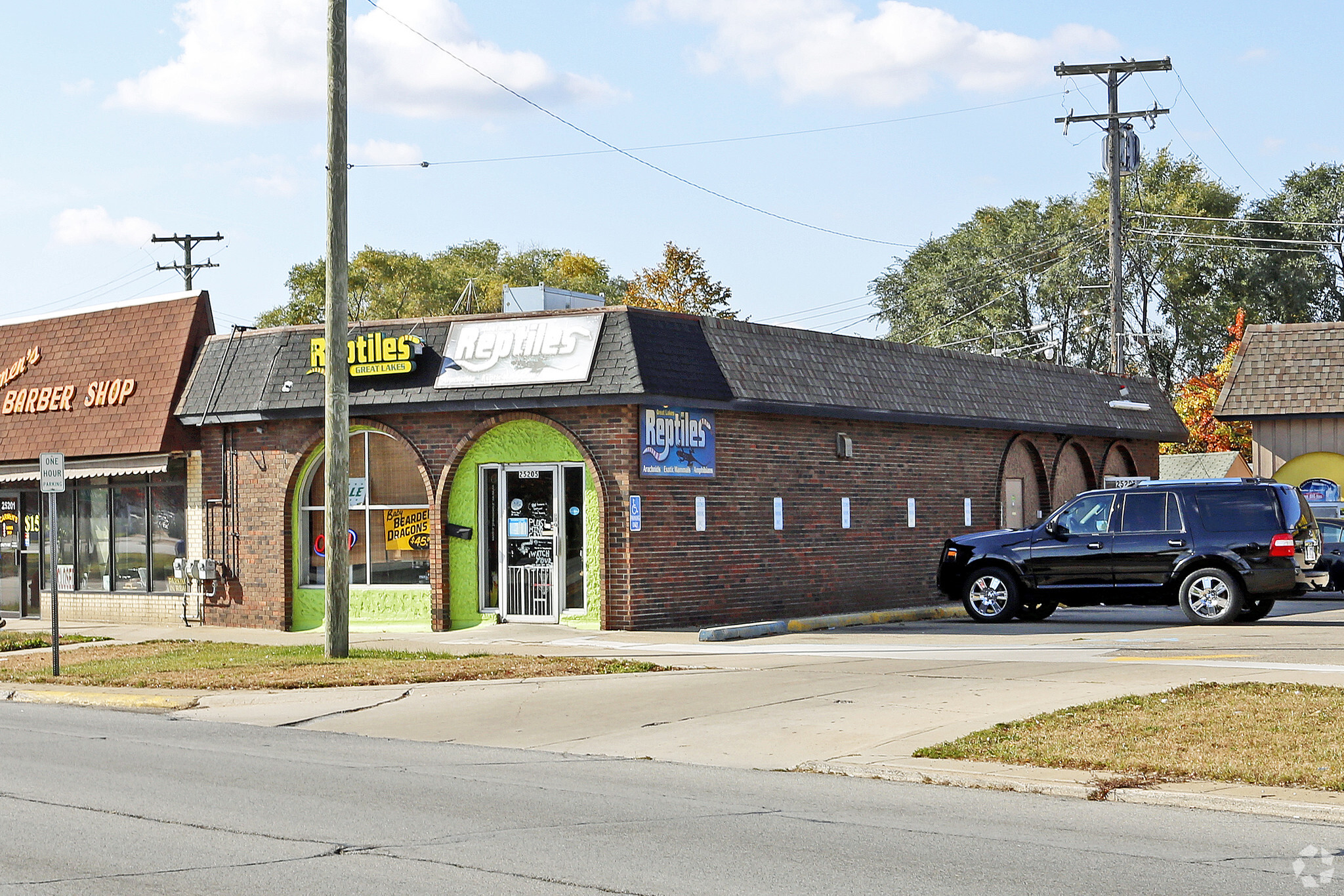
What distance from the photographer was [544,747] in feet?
38.7

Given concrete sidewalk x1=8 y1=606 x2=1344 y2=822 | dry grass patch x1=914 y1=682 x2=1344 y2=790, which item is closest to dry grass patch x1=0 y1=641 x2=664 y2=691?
concrete sidewalk x1=8 y1=606 x2=1344 y2=822

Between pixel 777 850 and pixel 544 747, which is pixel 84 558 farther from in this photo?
pixel 777 850

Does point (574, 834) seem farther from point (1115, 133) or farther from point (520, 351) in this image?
point (1115, 133)

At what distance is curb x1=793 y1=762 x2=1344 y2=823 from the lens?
855 centimetres

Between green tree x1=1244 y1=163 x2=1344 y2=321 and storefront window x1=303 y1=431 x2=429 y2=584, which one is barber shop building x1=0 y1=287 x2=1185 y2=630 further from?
green tree x1=1244 y1=163 x2=1344 y2=321

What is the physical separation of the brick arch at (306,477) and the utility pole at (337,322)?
390 centimetres

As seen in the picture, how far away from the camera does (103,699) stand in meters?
15.5

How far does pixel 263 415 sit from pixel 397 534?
283 centimetres

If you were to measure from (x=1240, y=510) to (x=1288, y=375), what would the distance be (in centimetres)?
1524

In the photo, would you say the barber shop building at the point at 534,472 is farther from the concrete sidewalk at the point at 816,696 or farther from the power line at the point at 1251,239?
the power line at the point at 1251,239

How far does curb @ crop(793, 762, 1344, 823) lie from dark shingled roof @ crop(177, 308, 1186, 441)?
10.3 meters

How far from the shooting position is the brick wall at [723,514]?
67.6 feet

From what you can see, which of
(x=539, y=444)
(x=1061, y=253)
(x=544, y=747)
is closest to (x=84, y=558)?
(x=539, y=444)

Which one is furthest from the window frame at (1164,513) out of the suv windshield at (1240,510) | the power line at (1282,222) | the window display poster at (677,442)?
the power line at (1282,222)
